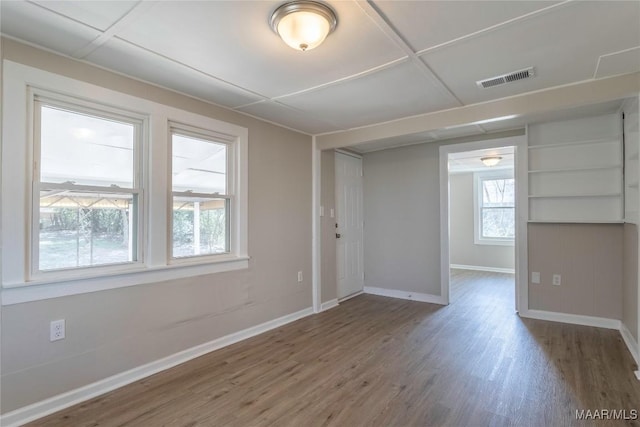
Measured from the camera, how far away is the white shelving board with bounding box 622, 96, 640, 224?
2764mm

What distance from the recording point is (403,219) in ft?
16.1

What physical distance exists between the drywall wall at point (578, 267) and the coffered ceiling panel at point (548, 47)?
1.89 metres

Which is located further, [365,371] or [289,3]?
[365,371]

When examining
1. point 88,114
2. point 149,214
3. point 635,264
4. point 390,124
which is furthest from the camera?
point 390,124

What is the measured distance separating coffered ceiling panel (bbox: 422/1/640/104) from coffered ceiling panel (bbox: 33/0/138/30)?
183cm

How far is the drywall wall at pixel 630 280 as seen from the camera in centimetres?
278

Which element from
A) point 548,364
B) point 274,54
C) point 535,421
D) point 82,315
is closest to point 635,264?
point 548,364

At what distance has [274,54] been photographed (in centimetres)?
216

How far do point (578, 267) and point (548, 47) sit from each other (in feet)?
8.87

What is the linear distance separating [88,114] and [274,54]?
1.44m

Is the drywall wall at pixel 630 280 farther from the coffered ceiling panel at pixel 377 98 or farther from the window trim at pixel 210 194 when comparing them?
the window trim at pixel 210 194

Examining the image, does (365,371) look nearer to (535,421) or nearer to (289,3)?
(535,421)

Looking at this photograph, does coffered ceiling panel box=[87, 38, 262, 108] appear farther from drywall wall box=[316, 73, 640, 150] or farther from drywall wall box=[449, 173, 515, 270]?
drywall wall box=[449, 173, 515, 270]

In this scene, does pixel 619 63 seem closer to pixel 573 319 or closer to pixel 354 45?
pixel 354 45
